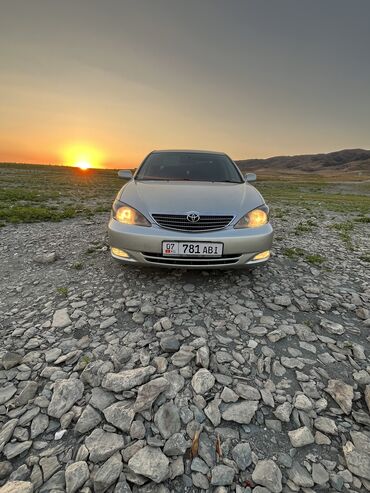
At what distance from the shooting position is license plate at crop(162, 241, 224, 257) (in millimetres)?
3141

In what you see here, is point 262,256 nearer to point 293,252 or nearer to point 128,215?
point 128,215

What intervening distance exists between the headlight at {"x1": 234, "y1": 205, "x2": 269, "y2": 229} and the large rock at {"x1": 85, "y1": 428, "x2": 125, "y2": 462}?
7.98 feet

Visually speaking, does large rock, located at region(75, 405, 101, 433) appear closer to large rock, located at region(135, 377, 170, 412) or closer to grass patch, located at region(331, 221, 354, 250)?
large rock, located at region(135, 377, 170, 412)

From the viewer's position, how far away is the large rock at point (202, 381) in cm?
203

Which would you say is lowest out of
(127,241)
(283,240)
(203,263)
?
(283,240)

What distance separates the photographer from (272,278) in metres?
3.94

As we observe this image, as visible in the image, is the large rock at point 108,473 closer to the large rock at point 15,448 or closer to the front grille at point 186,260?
the large rock at point 15,448

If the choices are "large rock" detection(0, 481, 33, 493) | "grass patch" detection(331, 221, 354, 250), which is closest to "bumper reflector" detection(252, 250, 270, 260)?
"large rock" detection(0, 481, 33, 493)

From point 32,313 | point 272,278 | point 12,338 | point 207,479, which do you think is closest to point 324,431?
point 207,479

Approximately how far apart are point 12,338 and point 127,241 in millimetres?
1505

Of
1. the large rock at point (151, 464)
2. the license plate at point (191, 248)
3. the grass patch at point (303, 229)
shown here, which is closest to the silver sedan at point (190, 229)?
the license plate at point (191, 248)

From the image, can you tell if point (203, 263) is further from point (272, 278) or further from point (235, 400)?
point (235, 400)

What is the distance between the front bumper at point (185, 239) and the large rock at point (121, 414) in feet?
5.38

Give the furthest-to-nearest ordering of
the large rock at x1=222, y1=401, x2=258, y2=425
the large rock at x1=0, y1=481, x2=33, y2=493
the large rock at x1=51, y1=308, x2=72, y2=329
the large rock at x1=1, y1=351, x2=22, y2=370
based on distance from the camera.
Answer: the large rock at x1=51, y1=308, x2=72, y2=329 < the large rock at x1=1, y1=351, x2=22, y2=370 < the large rock at x1=222, y1=401, x2=258, y2=425 < the large rock at x1=0, y1=481, x2=33, y2=493
